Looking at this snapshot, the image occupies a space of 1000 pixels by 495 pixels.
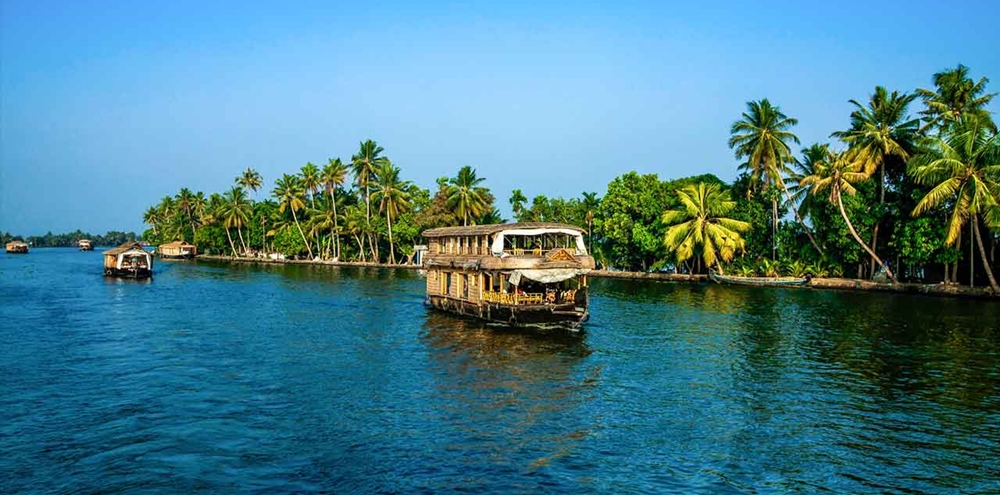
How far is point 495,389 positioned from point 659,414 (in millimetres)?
5489

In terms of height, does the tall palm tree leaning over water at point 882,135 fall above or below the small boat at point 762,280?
above

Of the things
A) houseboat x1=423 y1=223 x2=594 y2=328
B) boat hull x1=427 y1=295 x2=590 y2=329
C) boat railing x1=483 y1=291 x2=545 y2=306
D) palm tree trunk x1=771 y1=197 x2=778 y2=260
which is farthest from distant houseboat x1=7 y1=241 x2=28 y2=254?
boat railing x1=483 y1=291 x2=545 y2=306

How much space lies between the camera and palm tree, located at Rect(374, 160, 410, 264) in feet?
298

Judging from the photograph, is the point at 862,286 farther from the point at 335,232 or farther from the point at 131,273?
the point at 335,232

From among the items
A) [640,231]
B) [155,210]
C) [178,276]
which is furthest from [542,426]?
[155,210]

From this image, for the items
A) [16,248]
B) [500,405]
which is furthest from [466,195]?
[16,248]

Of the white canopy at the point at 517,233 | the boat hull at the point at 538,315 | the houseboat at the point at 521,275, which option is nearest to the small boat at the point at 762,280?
the houseboat at the point at 521,275

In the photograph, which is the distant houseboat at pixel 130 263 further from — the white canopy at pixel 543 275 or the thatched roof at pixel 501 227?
the white canopy at pixel 543 275

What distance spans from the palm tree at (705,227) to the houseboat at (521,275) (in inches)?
1110

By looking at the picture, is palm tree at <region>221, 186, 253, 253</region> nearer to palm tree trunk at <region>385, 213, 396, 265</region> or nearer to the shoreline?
palm tree trunk at <region>385, 213, 396, 265</region>

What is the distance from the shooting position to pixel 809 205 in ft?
191

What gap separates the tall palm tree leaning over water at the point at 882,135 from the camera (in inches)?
2058

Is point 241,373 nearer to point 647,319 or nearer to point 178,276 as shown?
point 647,319

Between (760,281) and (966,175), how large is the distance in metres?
19.9
